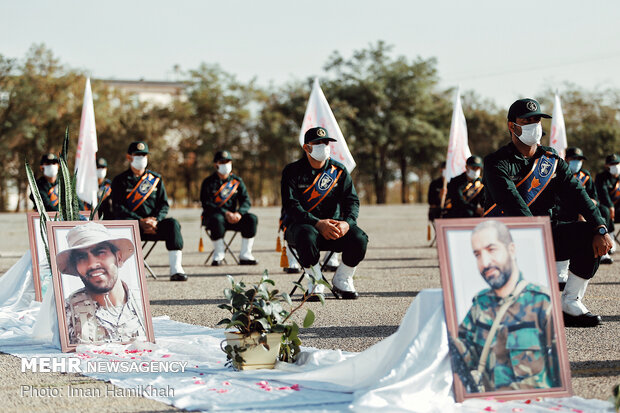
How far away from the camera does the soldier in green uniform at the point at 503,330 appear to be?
4.27 metres

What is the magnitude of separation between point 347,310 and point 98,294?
9.53 feet

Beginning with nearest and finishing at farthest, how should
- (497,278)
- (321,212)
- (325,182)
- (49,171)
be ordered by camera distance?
1. (497,278)
2. (325,182)
3. (321,212)
4. (49,171)

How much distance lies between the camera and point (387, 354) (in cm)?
459

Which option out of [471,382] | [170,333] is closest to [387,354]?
[471,382]

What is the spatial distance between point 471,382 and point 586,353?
190 cm

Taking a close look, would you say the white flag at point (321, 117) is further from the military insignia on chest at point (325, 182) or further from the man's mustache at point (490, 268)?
the man's mustache at point (490, 268)

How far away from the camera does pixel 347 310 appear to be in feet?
26.9

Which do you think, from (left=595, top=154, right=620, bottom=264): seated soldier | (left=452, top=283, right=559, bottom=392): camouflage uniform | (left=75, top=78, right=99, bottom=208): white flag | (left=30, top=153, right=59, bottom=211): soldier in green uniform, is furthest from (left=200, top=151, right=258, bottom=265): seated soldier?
(left=452, top=283, right=559, bottom=392): camouflage uniform

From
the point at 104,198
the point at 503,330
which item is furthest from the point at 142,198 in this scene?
the point at 503,330

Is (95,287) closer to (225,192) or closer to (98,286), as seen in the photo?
(98,286)

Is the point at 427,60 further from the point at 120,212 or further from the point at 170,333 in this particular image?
the point at 170,333

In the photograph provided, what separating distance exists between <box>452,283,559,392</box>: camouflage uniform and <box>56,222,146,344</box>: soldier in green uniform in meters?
2.88

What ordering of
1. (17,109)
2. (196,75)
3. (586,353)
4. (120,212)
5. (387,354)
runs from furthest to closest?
(196,75) → (17,109) → (120,212) → (586,353) → (387,354)

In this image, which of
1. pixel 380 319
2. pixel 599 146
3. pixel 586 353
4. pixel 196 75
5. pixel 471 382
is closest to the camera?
pixel 471 382
